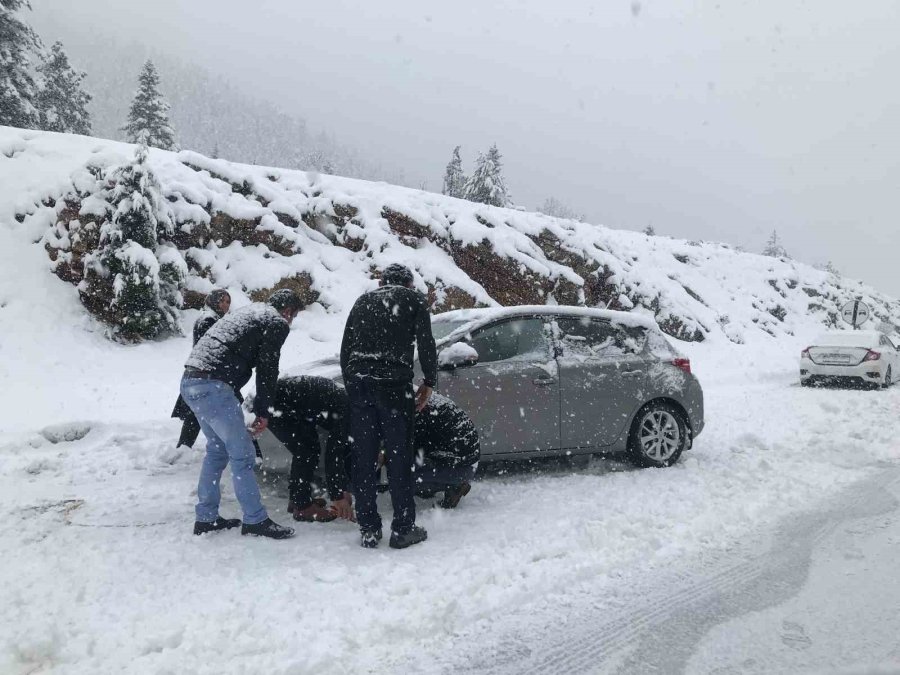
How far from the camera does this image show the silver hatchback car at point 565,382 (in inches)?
217

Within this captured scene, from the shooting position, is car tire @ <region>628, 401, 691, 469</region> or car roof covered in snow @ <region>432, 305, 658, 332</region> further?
car tire @ <region>628, 401, 691, 469</region>

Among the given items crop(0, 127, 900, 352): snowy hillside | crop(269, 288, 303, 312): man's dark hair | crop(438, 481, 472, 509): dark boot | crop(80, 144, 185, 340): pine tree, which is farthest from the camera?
crop(0, 127, 900, 352): snowy hillside

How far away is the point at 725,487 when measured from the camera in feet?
18.1

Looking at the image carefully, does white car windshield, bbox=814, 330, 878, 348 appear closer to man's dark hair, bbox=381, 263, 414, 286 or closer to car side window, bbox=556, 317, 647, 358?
car side window, bbox=556, 317, 647, 358

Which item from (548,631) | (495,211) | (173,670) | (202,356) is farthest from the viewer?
(495,211)

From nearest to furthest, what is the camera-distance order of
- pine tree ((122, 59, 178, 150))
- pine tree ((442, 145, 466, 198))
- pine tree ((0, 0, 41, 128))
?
pine tree ((0, 0, 41, 128)) → pine tree ((122, 59, 178, 150)) → pine tree ((442, 145, 466, 198))

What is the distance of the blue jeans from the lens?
13.3 ft

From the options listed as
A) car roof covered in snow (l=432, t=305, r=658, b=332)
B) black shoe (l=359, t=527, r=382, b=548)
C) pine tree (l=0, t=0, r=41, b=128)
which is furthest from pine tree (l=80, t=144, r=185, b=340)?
pine tree (l=0, t=0, r=41, b=128)

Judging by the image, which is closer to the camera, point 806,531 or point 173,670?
point 173,670

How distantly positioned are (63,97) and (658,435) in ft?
135

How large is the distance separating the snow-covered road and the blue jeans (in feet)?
1.00

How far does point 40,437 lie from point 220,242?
6926mm

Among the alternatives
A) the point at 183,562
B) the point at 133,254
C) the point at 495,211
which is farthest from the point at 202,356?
the point at 495,211

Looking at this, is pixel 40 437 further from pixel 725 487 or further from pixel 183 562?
pixel 725 487
